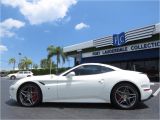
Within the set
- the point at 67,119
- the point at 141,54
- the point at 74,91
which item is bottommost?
the point at 67,119

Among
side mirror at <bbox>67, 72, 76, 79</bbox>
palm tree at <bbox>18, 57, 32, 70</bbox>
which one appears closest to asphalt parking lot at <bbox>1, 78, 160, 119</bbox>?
side mirror at <bbox>67, 72, 76, 79</bbox>

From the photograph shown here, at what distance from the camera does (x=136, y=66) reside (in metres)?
30.9

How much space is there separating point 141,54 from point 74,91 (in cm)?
2290

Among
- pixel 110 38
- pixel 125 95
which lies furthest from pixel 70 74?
pixel 110 38

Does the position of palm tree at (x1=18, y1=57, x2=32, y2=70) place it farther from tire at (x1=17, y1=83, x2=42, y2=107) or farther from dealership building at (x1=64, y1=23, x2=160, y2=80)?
tire at (x1=17, y1=83, x2=42, y2=107)

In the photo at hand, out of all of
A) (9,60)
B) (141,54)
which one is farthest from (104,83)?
(9,60)

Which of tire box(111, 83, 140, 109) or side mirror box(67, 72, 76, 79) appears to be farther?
side mirror box(67, 72, 76, 79)

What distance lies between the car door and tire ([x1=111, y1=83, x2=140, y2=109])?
33 centimetres

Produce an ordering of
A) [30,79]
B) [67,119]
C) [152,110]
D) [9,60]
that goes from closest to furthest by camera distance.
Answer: [67,119] → [152,110] → [30,79] → [9,60]

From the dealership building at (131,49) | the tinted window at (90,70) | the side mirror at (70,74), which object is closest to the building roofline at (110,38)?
the dealership building at (131,49)

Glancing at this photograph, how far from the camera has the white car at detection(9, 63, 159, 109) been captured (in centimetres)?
759

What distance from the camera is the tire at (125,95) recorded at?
7.55m

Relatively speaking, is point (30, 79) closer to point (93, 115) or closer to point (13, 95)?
point (13, 95)

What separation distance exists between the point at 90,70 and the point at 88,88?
605 mm
